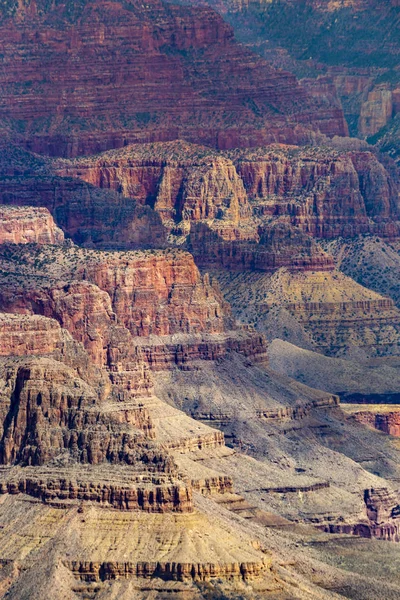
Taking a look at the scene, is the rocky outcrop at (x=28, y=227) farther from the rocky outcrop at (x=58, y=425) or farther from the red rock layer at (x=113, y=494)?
the red rock layer at (x=113, y=494)

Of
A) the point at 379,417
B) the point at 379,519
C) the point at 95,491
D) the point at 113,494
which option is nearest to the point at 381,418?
the point at 379,417

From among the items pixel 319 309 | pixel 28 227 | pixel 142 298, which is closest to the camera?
pixel 142 298

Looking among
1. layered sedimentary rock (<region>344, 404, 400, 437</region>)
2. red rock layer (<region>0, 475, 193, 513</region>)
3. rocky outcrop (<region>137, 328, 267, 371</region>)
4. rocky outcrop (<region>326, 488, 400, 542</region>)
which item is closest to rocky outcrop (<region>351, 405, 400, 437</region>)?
layered sedimentary rock (<region>344, 404, 400, 437</region>)

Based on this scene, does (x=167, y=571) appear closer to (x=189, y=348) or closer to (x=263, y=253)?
(x=189, y=348)

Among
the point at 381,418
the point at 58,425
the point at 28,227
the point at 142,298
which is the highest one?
the point at 28,227

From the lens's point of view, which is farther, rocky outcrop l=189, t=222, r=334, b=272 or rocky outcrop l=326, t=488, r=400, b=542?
rocky outcrop l=189, t=222, r=334, b=272

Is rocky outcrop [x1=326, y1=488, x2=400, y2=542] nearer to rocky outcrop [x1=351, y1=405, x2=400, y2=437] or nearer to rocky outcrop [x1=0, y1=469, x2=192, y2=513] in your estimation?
rocky outcrop [x1=351, y1=405, x2=400, y2=437]

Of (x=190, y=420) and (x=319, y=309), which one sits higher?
(x=319, y=309)

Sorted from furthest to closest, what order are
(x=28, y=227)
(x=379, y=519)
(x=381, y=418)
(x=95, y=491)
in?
(x=28, y=227), (x=381, y=418), (x=379, y=519), (x=95, y=491)

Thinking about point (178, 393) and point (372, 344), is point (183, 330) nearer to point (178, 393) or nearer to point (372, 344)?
point (178, 393)

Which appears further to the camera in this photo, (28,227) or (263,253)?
(263,253)
